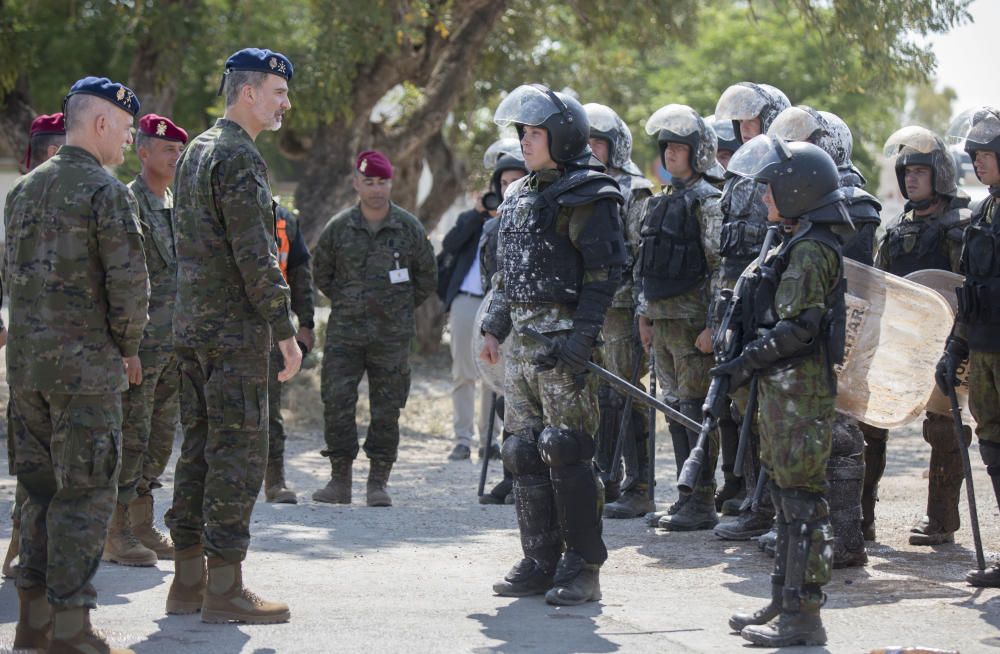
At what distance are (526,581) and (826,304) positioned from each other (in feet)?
6.51

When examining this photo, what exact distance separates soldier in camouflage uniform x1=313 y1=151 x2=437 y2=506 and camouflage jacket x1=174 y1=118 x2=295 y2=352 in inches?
136

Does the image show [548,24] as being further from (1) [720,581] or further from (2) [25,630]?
(2) [25,630]

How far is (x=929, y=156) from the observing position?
782 centimetres


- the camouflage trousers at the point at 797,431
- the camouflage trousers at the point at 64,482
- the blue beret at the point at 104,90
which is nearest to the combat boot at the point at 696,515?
the camouflage trousers at the point at 797,431

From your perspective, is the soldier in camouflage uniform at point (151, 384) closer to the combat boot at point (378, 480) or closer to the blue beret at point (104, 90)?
the blue beret at point (104, 90)

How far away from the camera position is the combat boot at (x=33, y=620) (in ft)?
16.6

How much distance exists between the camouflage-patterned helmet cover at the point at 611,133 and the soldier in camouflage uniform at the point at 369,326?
1479 millimetres

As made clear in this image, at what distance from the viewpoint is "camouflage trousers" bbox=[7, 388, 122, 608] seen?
4.86 m

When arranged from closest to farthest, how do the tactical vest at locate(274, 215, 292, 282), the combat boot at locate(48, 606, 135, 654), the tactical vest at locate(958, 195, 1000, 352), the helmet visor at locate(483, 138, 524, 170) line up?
the combat boot at locate(48, 606, 135, 654), the tactical vest at locate(958, 195, 1000, 352), the tactical vest at locate(274, 215, 292, 282), the helmet visor at locate(483, 138, 524, 170)

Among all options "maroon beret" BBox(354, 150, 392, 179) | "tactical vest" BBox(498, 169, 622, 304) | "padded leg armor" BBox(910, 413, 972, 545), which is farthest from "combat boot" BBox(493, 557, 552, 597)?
"maroon beret" BBox(354, 150, 392, 179)

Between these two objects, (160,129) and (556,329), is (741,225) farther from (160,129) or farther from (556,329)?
(160,129)

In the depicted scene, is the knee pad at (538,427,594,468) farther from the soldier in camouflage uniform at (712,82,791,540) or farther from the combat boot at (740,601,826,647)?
the soldier in camouflage uniform at (712,82,791,540)

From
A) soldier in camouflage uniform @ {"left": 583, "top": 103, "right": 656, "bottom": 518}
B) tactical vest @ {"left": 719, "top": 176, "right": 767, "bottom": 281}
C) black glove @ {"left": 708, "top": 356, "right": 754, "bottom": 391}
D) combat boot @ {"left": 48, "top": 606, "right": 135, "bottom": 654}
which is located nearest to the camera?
combat boot @ {"left": 48, "top": 606, "right": 135, "bottom": 654}

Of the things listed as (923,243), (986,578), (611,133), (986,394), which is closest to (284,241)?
(611,133)
